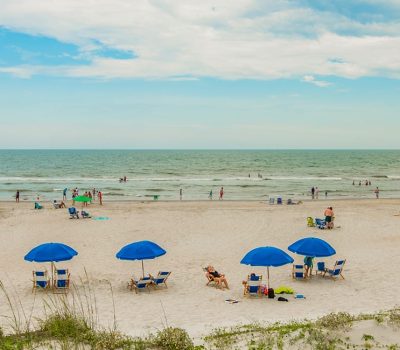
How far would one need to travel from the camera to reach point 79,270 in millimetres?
16641

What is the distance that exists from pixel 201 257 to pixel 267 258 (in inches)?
230

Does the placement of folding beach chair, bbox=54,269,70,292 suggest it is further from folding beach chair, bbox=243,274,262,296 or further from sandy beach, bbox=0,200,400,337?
folding beach chair, bbox=243,274,262,296

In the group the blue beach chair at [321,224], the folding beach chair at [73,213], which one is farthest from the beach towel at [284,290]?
the folding beach chair at [73,213]

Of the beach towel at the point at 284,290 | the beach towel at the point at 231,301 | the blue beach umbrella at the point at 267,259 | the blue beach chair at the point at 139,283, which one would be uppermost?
the blue beach umbrella at the point at 267,259

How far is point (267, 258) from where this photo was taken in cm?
1309

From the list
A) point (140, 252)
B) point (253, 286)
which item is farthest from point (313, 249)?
point (140, 252)

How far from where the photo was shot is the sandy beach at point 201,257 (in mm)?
12133

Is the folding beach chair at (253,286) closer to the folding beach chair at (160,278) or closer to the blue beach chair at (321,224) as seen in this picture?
the folding beach chair at (160,278)

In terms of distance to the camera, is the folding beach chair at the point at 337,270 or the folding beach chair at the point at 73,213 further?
the folding beach chair at the point at 73,213

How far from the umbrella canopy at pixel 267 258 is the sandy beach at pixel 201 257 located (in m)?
1.15

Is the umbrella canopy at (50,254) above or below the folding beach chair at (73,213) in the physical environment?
above

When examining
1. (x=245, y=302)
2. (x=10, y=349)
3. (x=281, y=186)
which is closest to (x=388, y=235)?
(x=245, y=302)

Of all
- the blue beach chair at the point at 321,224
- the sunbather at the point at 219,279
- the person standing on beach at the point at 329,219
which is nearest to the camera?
the sunbather at the point at 219,279

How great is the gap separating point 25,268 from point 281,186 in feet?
151
